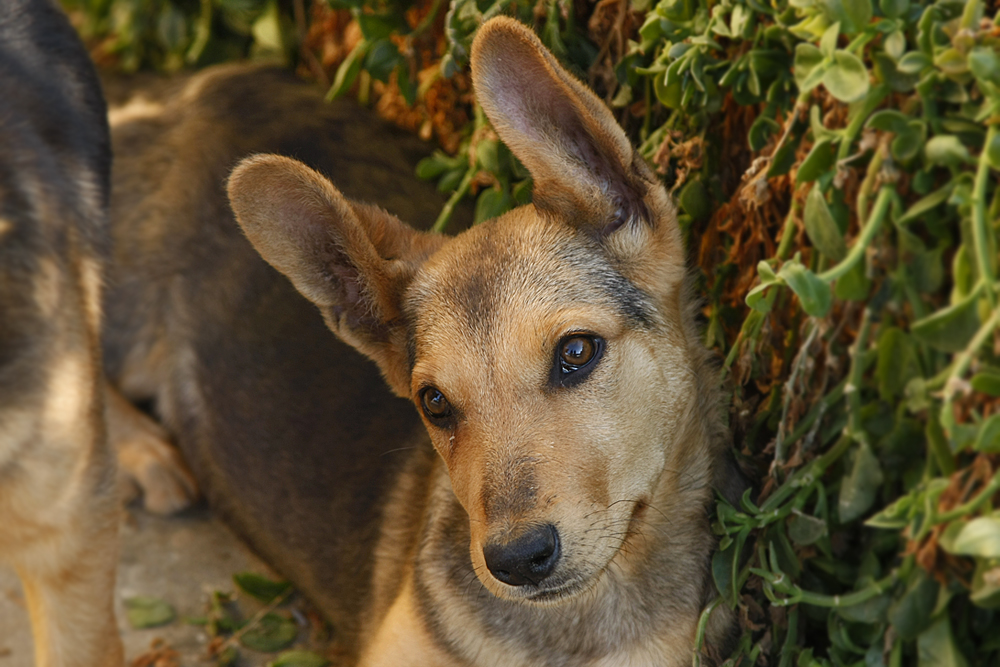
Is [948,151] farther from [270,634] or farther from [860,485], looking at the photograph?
[270,634]

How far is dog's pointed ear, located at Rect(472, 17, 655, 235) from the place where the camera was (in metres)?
2.46

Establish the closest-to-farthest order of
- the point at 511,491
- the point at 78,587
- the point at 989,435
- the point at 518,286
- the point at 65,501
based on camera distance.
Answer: the point at 989,435 → the point at 511,491 → the point at 518,286 → the point at 65,501 → the point at 78,587

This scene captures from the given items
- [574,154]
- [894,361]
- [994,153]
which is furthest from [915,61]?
[574,154]

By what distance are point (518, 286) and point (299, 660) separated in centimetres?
174

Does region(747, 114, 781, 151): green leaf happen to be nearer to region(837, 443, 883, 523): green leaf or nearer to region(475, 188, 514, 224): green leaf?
region(837, 443, 883, 523): green leaf

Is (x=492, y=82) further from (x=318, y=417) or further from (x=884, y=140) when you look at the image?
(x=318, y=417)

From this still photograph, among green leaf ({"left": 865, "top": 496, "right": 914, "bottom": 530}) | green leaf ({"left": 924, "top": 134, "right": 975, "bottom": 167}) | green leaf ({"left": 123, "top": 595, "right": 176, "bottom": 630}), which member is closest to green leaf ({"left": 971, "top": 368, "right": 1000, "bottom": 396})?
green leaf ({"left": 865, "top": 496, "right": 914, "bottom": 530})

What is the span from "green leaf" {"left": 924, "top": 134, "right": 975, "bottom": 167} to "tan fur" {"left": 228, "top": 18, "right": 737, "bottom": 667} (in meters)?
0.76

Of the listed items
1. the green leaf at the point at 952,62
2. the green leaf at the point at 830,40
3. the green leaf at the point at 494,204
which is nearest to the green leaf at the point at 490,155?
the green leaf at the point at 494,204

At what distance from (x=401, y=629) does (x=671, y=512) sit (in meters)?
0.83

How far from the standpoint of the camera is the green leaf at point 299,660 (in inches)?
138

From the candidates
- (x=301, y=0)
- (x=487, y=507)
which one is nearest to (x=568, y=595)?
(x=487, y=507)

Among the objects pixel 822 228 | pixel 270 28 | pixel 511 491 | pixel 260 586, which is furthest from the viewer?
pixel 270 28

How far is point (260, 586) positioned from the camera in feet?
12.7
